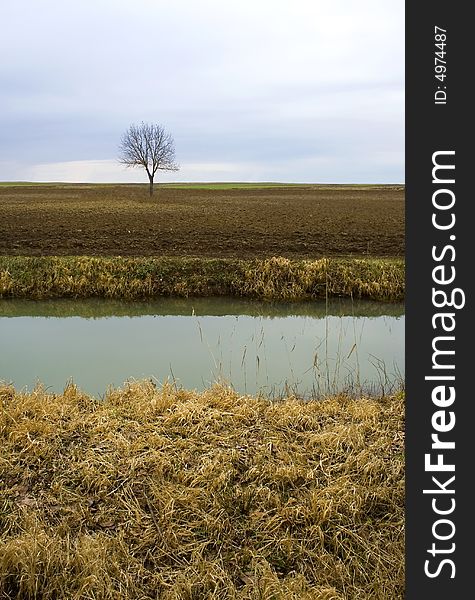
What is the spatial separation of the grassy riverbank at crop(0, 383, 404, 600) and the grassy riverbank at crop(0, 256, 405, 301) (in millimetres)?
6360

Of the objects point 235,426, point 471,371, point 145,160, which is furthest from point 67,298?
point 145,160

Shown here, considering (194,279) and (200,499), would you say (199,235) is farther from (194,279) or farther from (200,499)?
(200,499)

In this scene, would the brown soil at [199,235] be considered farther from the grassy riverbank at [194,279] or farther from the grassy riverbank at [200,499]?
the grassy riverbank at [200,499]

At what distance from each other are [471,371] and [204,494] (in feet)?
8.31

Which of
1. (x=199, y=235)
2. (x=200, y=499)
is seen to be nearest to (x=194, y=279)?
(x=199, y=235)

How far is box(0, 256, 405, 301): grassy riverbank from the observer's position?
39.1ft

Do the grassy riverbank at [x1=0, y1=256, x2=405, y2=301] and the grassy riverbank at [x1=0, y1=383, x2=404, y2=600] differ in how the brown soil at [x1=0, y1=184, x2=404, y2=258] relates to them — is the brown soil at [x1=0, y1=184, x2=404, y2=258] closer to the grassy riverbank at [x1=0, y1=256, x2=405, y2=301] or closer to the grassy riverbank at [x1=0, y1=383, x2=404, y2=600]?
the grassy riverbank at [x1=0, y1=256, x2=405, y2=301]

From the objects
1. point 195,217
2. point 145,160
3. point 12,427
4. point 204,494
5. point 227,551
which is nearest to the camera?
point 227,551

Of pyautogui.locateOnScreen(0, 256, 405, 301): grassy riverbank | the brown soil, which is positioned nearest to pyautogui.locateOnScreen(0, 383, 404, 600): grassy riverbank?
pyautogui.locateOnScreen(0, 256, 405, 301): grassy riverbank

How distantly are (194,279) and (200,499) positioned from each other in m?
8.44

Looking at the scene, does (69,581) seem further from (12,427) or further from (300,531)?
(12,427)

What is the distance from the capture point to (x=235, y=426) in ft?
17.2

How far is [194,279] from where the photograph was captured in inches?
483

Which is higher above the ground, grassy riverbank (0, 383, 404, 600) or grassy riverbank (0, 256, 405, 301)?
grassy riverbank (0, 256, 405, 301)
